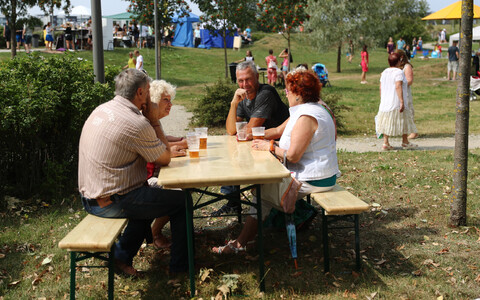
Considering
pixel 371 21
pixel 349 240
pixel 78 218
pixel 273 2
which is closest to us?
pixel 349 240

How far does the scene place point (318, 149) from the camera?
4.15m

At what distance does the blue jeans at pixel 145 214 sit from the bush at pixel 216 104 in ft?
24.2

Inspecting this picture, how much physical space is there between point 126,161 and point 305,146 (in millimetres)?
1357

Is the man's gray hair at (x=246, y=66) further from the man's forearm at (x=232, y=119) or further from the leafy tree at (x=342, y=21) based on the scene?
the leafy tree at (x=342, y=21)

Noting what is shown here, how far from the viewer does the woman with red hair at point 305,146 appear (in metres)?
4.04

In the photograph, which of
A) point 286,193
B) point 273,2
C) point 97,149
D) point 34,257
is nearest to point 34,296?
point 34,257

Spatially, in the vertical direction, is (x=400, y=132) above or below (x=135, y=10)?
below

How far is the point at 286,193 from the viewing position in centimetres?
405

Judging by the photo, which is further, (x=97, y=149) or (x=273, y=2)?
(x=273, y=2)

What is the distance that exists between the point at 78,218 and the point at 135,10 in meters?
15.0

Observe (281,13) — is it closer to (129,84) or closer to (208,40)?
(129,84)

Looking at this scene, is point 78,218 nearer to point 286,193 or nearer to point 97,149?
point 97,149

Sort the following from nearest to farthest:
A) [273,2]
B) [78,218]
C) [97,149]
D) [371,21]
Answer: [97,149] < [78,218] < [273,2] < [371,21]

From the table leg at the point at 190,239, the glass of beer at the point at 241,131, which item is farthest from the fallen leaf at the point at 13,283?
the glass of beer at the point at 241,131
